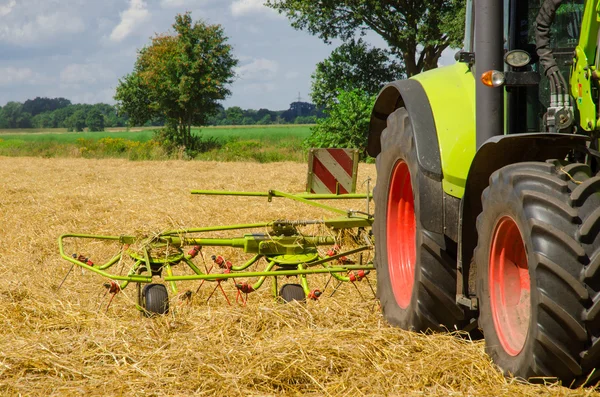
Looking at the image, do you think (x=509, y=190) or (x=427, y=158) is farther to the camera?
(x=427, y=158)

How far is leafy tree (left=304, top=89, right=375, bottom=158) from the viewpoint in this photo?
22969 mm

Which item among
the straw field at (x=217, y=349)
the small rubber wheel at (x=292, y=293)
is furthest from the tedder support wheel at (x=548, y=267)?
the small rubber wheel at (x=292, y=293)

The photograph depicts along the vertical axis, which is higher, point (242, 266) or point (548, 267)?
point (548, 267)

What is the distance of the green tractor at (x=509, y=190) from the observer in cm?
258

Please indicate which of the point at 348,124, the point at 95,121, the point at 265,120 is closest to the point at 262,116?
the point at 265,120

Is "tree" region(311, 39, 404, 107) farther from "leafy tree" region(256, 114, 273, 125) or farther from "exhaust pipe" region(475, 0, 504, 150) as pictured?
"leafy tree" region(256, 114, 273, 125)

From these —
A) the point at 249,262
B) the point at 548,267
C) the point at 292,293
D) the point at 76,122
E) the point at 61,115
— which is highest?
the point at 61,115

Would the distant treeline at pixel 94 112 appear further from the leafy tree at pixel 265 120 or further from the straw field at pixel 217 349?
the straw field at pixel 217 349

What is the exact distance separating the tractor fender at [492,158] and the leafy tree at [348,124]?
62.7 feet

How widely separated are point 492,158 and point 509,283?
574 millimetres

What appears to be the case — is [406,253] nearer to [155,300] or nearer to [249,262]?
[249,262]

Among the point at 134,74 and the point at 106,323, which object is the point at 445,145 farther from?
the point at 134,74

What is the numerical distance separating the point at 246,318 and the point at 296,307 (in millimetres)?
327

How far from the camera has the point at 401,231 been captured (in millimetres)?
4320
